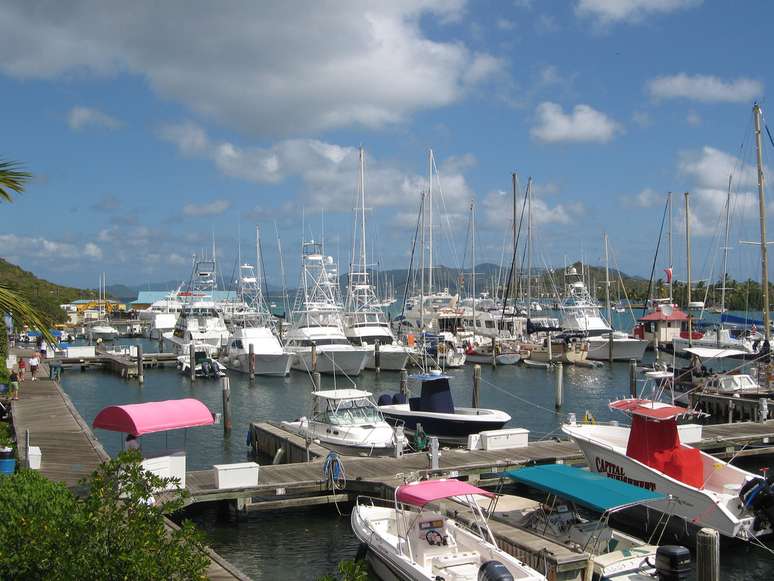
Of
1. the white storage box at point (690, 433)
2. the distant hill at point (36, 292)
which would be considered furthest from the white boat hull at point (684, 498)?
the distant hill at point (36, 292)

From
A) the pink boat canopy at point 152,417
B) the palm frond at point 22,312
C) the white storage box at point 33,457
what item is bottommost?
the white storage box at point 33,457

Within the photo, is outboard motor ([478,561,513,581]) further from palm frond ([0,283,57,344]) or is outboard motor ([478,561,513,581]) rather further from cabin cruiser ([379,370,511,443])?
cabin cruiser ([379,370,511,443])

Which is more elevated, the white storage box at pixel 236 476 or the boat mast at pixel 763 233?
the boat mast at pixel 763 233

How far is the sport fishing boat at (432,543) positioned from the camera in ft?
45.8

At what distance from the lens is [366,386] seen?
52875mm

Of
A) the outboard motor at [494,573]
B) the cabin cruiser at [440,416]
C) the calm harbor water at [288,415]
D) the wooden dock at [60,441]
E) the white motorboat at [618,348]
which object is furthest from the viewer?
the white motorboat at [618,348]

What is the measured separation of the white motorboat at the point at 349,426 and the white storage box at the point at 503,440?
2.61 metres

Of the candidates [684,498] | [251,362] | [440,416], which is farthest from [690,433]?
[251,362]

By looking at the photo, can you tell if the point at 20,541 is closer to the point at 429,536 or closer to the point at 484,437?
the point at 429,536

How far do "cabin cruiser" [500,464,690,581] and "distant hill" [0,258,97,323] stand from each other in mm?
10239

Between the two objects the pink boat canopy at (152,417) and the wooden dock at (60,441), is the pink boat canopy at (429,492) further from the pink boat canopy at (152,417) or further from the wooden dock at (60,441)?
the pink boat canopy at (152,417)

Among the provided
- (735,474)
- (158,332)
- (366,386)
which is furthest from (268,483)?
(158,332)

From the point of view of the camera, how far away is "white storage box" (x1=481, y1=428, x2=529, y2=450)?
2419 centimetres

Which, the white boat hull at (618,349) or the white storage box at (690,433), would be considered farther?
the white boat hull at (618,349)
